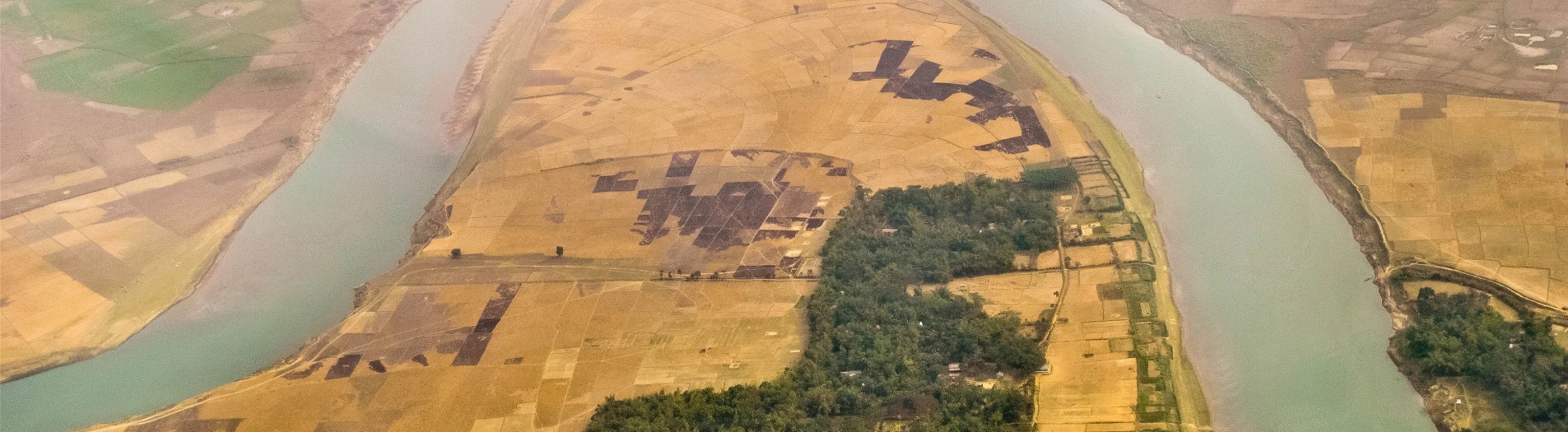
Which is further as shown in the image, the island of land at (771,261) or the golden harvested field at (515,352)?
the golden harvested field at (515,352)

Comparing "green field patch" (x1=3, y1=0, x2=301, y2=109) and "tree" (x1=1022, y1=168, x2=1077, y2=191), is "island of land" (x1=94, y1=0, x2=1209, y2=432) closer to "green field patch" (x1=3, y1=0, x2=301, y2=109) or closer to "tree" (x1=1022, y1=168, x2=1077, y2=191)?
"tree" (x1=1022, y1=168, x2=1077, y2=191)

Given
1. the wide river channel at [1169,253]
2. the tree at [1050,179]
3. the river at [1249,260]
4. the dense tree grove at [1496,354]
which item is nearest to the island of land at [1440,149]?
the dense tree grove at [1496,354]

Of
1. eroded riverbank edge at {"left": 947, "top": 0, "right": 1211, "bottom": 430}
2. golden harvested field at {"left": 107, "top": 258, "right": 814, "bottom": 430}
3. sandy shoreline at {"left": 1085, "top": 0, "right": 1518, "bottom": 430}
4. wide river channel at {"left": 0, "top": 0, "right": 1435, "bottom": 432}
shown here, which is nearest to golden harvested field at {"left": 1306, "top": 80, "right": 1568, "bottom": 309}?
sandy shoreline at {"left": 1085, "top": 0, "right": 1518, "bottom": 430}

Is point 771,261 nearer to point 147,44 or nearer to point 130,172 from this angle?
point 130,172

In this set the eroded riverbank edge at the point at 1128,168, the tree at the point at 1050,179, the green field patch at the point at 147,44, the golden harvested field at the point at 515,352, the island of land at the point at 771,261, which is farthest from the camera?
the green field patch at the point at 147,44

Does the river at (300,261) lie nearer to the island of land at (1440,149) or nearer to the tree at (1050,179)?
the tree at (1050,179)
